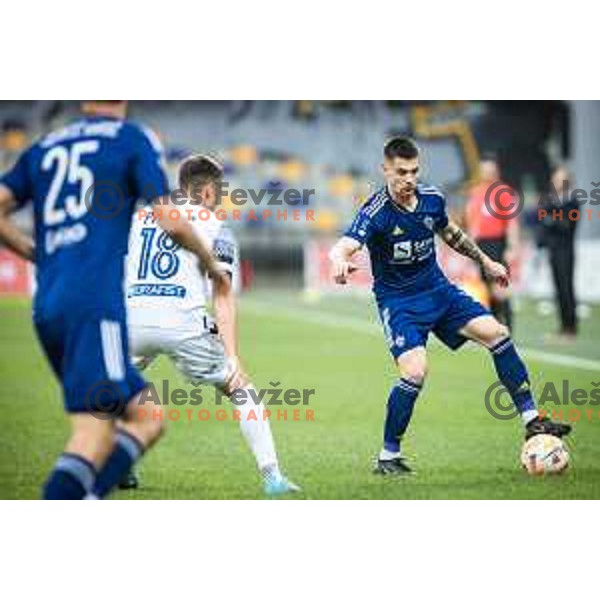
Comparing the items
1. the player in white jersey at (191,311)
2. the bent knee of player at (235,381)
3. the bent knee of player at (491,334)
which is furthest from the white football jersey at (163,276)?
the bent knee of player at (491,334)

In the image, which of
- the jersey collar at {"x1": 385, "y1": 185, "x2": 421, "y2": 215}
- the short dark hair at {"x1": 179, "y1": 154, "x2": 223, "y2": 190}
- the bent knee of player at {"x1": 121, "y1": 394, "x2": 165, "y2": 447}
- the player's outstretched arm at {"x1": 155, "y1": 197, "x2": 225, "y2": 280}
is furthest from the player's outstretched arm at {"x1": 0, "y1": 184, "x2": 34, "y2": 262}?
the jersey collar at {"x1": 385, "y1": 185, "x2": 421, "y2": 215}

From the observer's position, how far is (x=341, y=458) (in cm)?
792

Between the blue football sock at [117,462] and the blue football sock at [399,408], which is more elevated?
the blue football sock at [117,462]

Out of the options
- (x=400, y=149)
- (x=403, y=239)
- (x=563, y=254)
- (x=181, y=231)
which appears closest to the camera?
(x=181, y=231)

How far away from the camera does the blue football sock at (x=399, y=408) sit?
733cm

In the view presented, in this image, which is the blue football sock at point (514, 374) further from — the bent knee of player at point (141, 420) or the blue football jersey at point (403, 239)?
the bent knee of player at point (141, 420)

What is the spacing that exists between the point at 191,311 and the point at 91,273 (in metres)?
1.84

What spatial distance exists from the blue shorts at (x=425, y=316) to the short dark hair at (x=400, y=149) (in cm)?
68

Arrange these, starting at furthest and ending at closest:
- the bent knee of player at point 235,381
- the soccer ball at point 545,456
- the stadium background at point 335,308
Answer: the stadium background at point 335,308, the soccer ball at point 545,456, the bent knee of player at point 235,381

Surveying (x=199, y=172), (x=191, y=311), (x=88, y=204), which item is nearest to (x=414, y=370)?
(x=191, y=311)

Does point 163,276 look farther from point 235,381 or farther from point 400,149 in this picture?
point 400,149

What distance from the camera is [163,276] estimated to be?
688 cm
